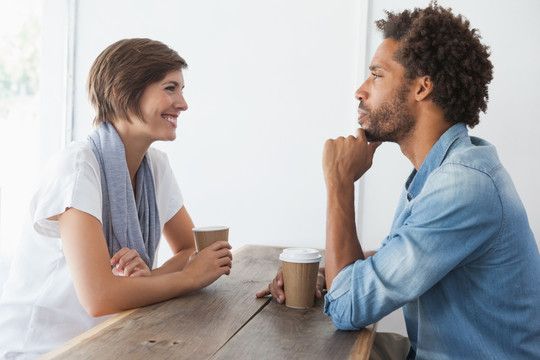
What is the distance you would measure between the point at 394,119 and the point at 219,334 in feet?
2.33

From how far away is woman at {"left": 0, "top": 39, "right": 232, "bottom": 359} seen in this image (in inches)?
51.6

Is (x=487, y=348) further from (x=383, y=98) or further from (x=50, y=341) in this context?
(x=50, y=341)

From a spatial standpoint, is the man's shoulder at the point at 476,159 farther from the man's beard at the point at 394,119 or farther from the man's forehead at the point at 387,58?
the man's forehead at the point at 387,58

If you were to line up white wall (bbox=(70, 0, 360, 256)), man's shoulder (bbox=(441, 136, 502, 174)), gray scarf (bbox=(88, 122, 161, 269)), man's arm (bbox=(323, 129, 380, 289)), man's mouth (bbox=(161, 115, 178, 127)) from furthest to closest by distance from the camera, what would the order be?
white wall (bbox=(70, 0, 360, 256))
man's mouth (bbox=(161, 115, 178, 127))
gray scarf (bbox=(88, 122, 161, 269))
man's arm (bbox=(323, 129, 380, 289))
man's shoulder (bbox=(441, 136, 502, 174))

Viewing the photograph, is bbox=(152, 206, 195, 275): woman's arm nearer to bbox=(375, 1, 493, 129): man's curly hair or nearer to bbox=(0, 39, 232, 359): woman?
bbox=(0, 39, 232, 359): woman

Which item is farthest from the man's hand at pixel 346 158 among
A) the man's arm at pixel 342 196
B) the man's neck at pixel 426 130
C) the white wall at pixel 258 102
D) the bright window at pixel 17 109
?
the bright window at pixel 17 109

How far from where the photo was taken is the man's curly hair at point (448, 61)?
131 cm

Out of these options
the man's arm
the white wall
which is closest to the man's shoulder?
the man's arm

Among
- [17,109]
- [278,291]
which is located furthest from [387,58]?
[17,109]

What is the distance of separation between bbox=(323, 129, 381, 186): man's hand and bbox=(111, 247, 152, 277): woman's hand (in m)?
0.59

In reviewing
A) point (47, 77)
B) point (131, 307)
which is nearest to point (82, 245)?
point (131, 307)

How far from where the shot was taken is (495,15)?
7.90ft

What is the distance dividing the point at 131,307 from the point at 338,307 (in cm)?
52

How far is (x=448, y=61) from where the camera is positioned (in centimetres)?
132
